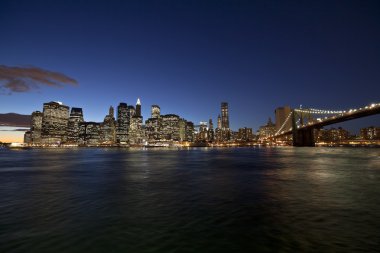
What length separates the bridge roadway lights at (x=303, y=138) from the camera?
129750mm

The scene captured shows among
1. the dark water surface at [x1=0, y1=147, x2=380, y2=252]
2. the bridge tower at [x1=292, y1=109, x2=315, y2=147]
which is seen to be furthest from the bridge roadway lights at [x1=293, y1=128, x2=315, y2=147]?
the dark water surface at [x1=0, y1=147, x2=380, y2=252]

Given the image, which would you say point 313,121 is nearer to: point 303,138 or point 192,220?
point 303,138

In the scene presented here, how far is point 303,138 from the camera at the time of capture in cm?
13188

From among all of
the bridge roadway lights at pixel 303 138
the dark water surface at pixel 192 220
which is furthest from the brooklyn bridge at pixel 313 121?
→ the dark water surface at pixel 192 220

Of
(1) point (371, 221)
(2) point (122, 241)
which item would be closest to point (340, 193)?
(1) point (371, 221)

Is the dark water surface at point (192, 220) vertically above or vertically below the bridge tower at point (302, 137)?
below

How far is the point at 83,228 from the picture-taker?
9953 millimetres

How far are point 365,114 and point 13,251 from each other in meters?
97.3

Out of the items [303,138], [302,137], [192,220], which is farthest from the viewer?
[302,137]

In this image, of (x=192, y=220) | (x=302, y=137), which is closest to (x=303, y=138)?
(x=302, y=137)

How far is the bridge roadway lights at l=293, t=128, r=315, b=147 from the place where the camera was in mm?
129750

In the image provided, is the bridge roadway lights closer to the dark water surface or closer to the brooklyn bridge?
the brooklyn bridge

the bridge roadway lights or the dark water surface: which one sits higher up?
the bridge roadway lights

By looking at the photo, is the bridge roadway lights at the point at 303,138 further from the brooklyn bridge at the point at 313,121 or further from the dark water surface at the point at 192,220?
the dark water surface at the point at 192,220
